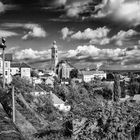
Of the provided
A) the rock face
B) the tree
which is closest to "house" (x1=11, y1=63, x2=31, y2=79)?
the tree

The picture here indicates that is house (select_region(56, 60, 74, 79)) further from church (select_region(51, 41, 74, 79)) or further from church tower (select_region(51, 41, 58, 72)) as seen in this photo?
church tower (select_region(51, 41, 58, 72))

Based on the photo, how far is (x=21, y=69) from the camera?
80125 mm

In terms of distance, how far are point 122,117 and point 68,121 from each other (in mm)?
2065

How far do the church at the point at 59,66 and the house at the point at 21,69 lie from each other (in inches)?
2719

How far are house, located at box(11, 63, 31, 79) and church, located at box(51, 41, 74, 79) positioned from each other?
227 ft

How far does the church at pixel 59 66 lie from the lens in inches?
6066

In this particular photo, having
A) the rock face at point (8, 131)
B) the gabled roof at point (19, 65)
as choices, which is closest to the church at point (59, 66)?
the gabled roof at point (19, 65)

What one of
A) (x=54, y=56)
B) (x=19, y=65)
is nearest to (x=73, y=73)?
(x=54, y=56)

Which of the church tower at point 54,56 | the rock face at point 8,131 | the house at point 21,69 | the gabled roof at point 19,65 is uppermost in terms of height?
the church tower at point 54,56

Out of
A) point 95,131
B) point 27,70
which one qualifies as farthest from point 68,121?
point 27,70

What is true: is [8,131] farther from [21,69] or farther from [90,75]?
[90,75]

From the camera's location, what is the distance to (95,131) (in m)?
8.94

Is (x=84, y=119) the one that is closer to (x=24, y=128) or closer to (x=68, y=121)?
(x=68, y=121)

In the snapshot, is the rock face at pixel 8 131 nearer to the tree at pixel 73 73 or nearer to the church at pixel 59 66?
the church at pixel 59 66
